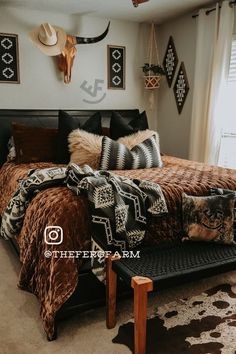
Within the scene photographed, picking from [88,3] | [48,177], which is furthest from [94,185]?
[88,3]

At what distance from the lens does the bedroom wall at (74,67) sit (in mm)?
3463

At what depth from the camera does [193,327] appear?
1.74 m

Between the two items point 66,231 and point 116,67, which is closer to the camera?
point 66,231

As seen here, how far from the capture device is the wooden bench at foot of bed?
56.6 inches

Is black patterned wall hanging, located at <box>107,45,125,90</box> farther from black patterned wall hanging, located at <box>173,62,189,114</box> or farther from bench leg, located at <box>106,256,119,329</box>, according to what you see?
bench leg, located at <box>106,256,119,329</box>

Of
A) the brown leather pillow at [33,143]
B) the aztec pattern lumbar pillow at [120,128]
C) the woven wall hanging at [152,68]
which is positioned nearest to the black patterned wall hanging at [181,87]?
the woven wall hanging at [152,68]

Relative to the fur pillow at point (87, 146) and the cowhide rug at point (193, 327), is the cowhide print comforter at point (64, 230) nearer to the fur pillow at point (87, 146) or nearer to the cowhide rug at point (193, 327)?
the cowhide rug at point (193, 327)

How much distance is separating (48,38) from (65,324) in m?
2.76

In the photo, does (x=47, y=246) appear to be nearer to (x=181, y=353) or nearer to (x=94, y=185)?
(x=94, y=185)

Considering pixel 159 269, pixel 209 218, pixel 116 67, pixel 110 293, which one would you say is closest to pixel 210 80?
pixel 116 67

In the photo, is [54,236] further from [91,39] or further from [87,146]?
[91,39]

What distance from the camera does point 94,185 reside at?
1716 mm

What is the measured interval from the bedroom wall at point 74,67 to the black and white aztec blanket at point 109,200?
6.27 ft

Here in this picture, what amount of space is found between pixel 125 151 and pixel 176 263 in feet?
4.64
